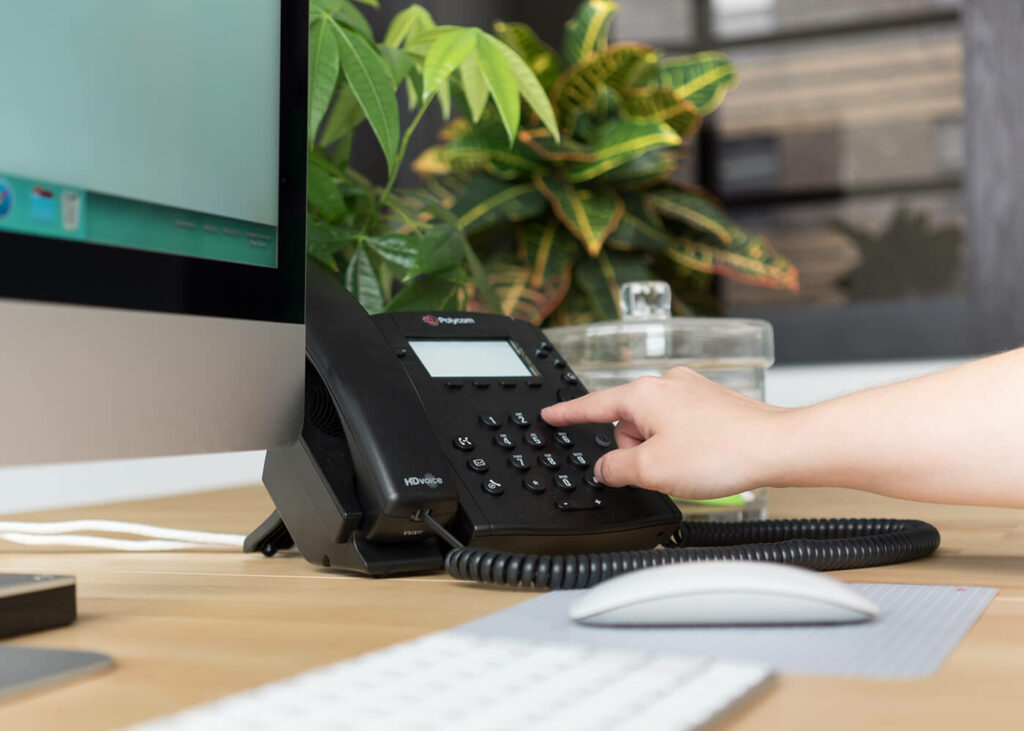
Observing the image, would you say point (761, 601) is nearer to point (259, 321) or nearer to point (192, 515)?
point (259, 321)

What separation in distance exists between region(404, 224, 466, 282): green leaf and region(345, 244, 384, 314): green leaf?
3 centimetres

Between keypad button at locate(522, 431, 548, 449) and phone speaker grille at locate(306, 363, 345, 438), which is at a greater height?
phone speaker grille at locate(306, 363, 345, 438)

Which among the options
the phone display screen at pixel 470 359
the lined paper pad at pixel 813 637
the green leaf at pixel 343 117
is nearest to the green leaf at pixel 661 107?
the green leaf at pixel 343 117

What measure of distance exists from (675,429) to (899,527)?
195 mm

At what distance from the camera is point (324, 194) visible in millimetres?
994

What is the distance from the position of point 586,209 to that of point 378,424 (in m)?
1.65

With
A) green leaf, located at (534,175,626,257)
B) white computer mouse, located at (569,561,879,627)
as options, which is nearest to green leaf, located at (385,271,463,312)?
white computer mouse, located at (569,561,879,627)

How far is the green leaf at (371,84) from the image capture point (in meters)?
0.93

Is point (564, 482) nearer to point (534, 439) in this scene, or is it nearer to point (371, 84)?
point (534, 439)

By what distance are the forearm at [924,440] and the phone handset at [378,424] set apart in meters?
0.22

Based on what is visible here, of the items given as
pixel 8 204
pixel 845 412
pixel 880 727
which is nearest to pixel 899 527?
pixel 845 412

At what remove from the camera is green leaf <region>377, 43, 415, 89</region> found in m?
0.99

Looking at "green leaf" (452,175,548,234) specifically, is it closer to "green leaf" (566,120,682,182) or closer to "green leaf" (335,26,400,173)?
"green leaf" (566,120,682,182)

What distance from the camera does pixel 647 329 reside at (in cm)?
105
